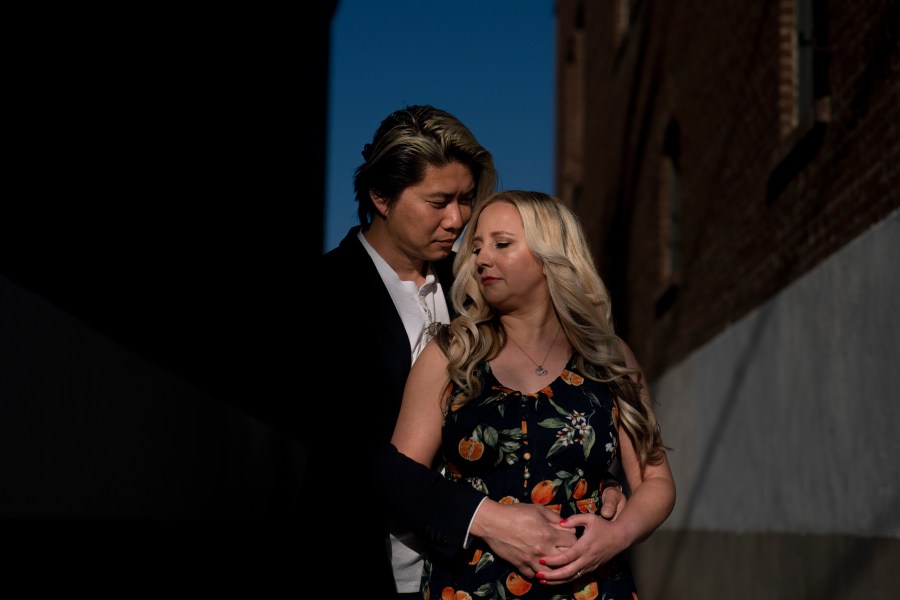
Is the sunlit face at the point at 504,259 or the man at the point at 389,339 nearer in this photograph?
the man at the point at 389,339

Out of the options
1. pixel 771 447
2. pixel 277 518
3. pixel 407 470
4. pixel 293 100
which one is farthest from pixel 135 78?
pixel 293 100

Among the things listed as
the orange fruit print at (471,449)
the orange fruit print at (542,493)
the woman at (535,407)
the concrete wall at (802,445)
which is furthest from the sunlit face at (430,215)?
the concrete wall at (802,445)

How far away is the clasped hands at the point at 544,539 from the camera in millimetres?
2859

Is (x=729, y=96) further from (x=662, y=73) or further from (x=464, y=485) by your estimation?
(x=464, y=485)

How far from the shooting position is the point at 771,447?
784 cm

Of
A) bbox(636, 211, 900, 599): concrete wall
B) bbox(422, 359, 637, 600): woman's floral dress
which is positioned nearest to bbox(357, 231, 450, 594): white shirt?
bbox(422, 359, 637, 600): woman's floral dress

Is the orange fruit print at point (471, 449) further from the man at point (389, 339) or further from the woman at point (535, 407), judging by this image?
the man at point (389, 339)

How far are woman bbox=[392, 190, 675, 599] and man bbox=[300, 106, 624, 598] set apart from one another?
0.08m

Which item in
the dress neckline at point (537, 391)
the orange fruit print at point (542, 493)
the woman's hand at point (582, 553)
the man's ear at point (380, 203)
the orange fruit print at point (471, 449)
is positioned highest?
the man's ear at point (380, 203)

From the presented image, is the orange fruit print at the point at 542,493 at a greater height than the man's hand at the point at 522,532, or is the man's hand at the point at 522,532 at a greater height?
the orange fruit print at the point at 542,493

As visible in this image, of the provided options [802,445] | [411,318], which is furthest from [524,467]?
[802,445]

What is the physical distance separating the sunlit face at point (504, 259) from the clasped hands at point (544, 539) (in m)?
0.57

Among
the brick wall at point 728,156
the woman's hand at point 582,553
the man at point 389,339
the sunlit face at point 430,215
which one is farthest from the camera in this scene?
the brick wall at point 728,156

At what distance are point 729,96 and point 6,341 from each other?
6.51 meters
